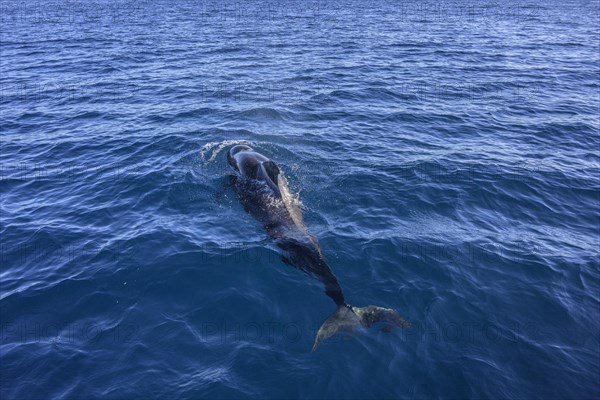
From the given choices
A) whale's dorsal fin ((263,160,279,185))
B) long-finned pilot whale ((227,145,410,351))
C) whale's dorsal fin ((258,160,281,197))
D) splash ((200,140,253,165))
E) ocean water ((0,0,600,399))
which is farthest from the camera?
splash ((200,140,253,165))

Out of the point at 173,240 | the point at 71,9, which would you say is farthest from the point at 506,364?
the point at 71,9

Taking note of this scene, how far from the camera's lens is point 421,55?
1471 inches

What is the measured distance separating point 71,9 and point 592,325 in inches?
2939

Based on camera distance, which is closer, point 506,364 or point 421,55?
point 506,364

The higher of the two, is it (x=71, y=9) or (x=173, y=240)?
(x=71, y=9)

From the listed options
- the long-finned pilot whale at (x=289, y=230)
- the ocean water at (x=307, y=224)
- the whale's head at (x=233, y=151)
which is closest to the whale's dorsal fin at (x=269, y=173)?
the long-finned pilot whale at (x=289, y=230)

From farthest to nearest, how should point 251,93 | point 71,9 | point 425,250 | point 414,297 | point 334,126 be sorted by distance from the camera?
1. point 71,9
2. point 251,93
3. point 334,126
4. point 425,250
5. point 414,297

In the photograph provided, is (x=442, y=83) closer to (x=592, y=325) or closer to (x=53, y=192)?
Result: (x=592, y=325)

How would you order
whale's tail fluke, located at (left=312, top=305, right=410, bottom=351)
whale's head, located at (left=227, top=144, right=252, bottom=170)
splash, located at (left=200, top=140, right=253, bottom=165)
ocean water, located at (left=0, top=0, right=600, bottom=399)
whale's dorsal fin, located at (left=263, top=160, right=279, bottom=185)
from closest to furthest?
ocean water, located at (left=0, top=0, right=600, bottom=399)
whale's tail fluke, located at (left=312, top=305, right=410, bottom=351)
whale's dorsal fin, located at (left=263, top=160, right=279, bottom=185)
whale's head, located at (left=227, top=144, right=252, bottom=170)
splash, located at (left=200, top=140, right=253, bottom=165)

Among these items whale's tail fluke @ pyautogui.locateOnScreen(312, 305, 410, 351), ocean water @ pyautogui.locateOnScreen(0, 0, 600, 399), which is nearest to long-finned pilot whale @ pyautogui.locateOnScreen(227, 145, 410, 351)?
whale's tail fluke @ pyautogui.locateOnScreen(312, 305, 410, 351)

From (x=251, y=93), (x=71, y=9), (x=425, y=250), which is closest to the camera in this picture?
(x=425, y=250)

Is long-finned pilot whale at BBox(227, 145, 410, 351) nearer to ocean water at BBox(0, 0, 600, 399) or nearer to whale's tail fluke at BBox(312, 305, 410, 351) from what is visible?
whale's tail fluke at BBox(312, 305, 410, 351)

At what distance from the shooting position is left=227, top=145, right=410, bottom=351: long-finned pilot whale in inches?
427

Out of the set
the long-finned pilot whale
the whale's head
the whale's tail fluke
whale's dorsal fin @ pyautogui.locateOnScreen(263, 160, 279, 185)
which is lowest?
the whale's tail fluke
